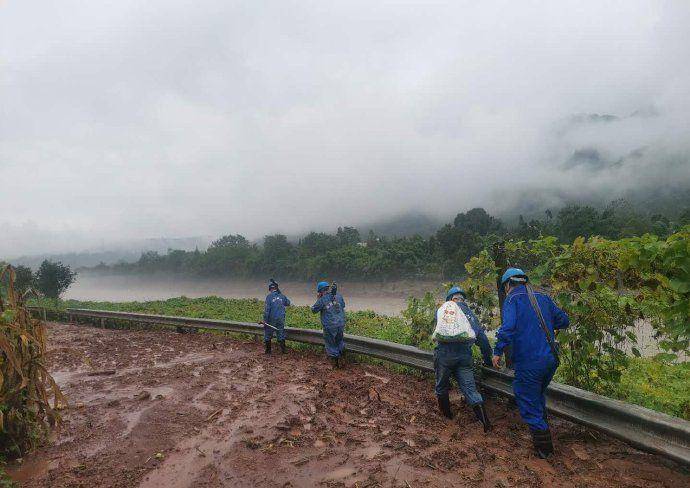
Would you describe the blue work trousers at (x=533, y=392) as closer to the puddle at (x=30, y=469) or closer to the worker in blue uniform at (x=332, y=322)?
the worker in blue uniform at (x=332, y=322)

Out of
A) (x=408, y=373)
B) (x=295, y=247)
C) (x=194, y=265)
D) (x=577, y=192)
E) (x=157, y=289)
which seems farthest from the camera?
(x=577, y=192)

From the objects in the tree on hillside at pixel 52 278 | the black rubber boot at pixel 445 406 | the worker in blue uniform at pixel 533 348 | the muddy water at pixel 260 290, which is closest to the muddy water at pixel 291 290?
the muddy water at pixel 260 290

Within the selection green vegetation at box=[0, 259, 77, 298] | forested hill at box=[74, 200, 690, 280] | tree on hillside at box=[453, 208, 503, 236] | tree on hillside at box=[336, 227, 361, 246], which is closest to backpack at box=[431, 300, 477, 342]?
forested hill at box=[74, 200, 690, 280]

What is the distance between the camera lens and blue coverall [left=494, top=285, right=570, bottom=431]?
4.47 metres

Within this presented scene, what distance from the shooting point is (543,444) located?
4340mm

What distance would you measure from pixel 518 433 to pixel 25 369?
561 centimetres

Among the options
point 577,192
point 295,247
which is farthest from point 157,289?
point 577,192

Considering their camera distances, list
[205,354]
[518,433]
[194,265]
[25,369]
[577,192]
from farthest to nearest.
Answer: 1. [577,192]
2. [194,265]
3. [205,354]
4. [518,433]
5. [25,369]

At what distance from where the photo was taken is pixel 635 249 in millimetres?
4238

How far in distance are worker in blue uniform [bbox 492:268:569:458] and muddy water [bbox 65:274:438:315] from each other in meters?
24.5

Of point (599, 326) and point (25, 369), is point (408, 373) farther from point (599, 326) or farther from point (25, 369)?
point (25, 369)

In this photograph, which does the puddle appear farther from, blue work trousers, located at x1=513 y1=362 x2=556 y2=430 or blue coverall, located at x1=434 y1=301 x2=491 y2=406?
blue work trousers, located at x1=513 y1=362 x2=556 y2=430

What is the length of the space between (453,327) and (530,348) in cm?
113

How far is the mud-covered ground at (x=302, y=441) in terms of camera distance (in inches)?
161
